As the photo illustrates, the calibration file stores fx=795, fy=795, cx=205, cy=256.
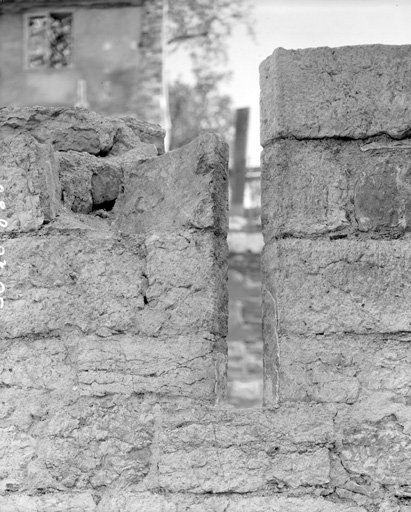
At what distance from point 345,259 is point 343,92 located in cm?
46

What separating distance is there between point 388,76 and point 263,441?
1041mm

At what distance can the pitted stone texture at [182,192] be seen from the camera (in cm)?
221

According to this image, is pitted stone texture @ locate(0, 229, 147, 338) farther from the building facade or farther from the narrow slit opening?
the building facade

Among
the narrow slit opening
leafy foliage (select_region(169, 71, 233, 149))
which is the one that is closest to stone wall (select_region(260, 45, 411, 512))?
the narrow slit opening

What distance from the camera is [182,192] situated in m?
2.27

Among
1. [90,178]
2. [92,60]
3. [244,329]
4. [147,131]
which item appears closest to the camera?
[90,178]

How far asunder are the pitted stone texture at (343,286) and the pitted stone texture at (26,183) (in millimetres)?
682

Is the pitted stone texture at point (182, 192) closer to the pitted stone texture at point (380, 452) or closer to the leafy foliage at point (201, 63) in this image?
the pitted stone texture at point (380, 452)

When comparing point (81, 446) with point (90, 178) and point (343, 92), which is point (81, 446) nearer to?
point (90, 178)

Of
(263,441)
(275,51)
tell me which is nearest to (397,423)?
(263,441)

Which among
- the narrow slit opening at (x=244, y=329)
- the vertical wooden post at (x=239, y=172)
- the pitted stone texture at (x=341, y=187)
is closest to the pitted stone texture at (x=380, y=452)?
the pitted stone texture at (x=341, y=187)

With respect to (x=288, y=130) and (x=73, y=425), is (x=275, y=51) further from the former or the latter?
(x=73, y=425)

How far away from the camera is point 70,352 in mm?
2191

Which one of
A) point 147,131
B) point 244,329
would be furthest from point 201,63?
point 147,131
